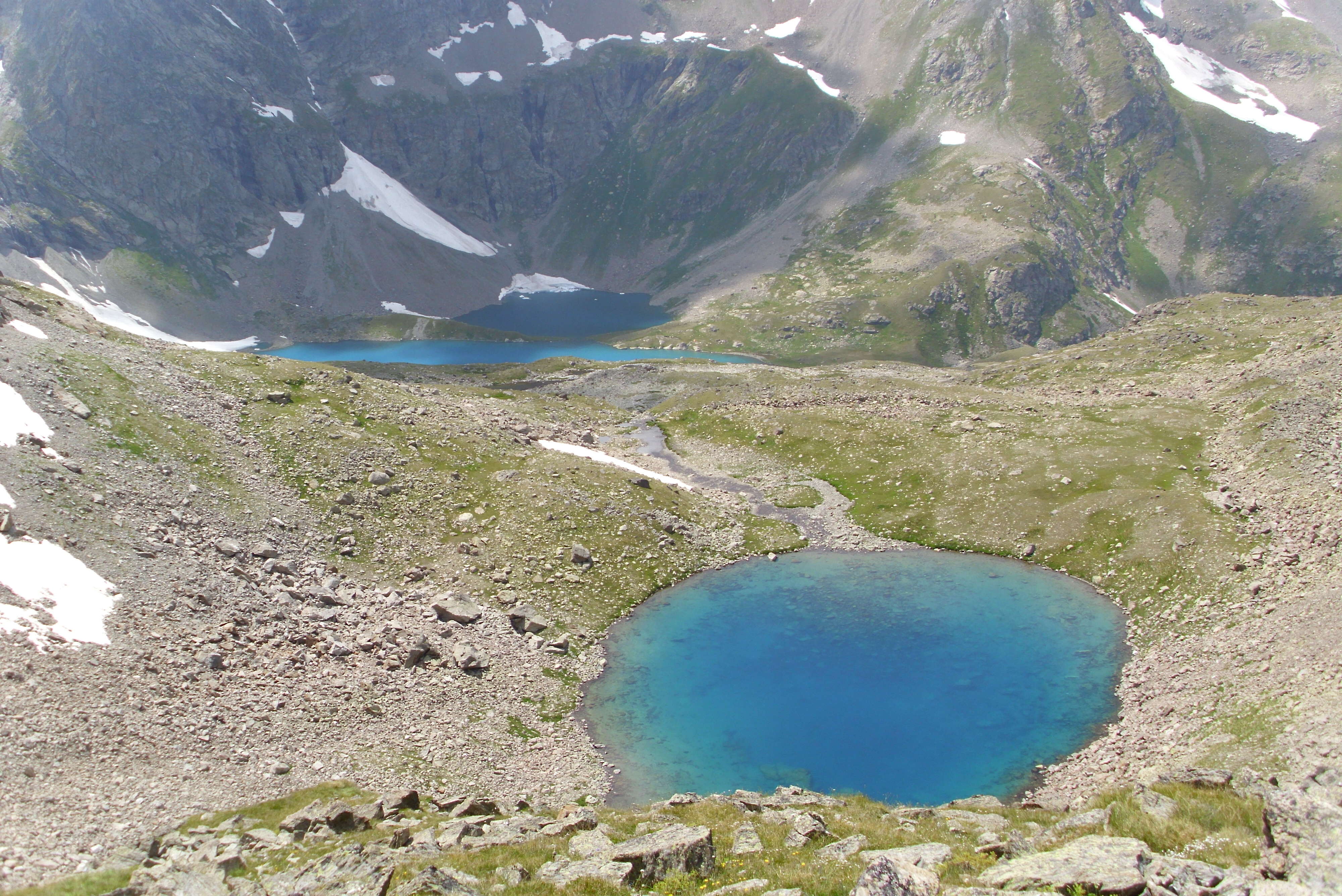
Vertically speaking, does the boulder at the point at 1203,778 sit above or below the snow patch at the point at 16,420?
below

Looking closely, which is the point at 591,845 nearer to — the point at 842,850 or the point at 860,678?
the point at 842,850

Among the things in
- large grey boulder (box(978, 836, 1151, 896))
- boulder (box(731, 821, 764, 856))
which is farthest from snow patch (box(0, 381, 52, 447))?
large grey boulder (box(978, 836, 1151, 896))

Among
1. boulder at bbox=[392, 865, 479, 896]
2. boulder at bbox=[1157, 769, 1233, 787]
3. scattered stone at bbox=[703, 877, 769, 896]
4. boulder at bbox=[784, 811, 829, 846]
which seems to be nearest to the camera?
scattered stone at bbox=[703, 877, 769, 896]

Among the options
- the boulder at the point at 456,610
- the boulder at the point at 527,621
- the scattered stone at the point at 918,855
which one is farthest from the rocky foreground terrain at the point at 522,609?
the boulder at the point at 456,610

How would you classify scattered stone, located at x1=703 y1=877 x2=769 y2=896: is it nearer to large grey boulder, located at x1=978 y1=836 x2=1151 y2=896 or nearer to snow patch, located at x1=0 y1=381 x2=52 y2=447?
large grey boulder, located at x1=978 y1=836 x2=1151 y2=896

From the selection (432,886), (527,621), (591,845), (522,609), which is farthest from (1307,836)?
(522,609)

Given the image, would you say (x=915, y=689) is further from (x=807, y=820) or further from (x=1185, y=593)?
(x=807, y=820)

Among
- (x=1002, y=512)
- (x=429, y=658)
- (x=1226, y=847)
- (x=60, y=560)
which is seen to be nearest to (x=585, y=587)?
(x=429, y=658)

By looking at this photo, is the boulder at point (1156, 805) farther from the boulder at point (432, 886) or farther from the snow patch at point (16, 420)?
the snow patch at point (16, 420)
